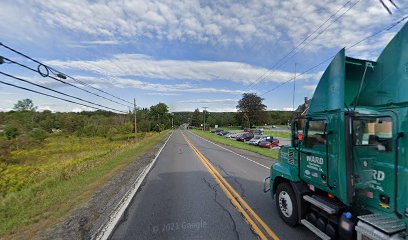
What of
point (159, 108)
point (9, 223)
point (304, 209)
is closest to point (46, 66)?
point (9, 223)

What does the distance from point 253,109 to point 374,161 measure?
93889 millimetres

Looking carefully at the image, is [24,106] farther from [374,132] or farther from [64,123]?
[374,132]

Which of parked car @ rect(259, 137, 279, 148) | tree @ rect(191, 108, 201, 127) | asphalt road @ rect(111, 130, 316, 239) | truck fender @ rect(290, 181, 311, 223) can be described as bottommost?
parked car @ rect(259, 137, 279, 148)

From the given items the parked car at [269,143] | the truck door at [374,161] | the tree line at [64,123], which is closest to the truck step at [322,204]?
the truck door at [374,161]

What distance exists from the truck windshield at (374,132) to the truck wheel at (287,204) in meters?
2.04

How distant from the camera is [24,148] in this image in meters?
45.5

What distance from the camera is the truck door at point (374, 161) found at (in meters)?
3.32

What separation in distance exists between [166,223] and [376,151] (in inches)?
172

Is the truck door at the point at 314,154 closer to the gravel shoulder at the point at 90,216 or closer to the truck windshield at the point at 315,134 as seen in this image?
the truck windshield at the point at 315,134

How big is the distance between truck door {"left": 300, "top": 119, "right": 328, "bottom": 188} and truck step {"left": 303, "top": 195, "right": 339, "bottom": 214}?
10.1 inches

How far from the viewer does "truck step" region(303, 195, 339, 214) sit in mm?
→ 3966

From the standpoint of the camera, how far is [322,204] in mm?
4219

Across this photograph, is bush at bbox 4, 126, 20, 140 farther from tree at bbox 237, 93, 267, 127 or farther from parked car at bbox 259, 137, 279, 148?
tree at bbox 237, 93, 267, 127

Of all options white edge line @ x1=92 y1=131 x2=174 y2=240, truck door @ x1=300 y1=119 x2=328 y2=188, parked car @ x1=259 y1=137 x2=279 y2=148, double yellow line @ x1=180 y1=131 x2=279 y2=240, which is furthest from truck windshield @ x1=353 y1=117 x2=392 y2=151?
parked car @ x1=259 y1=137 x2=279 y2=148
